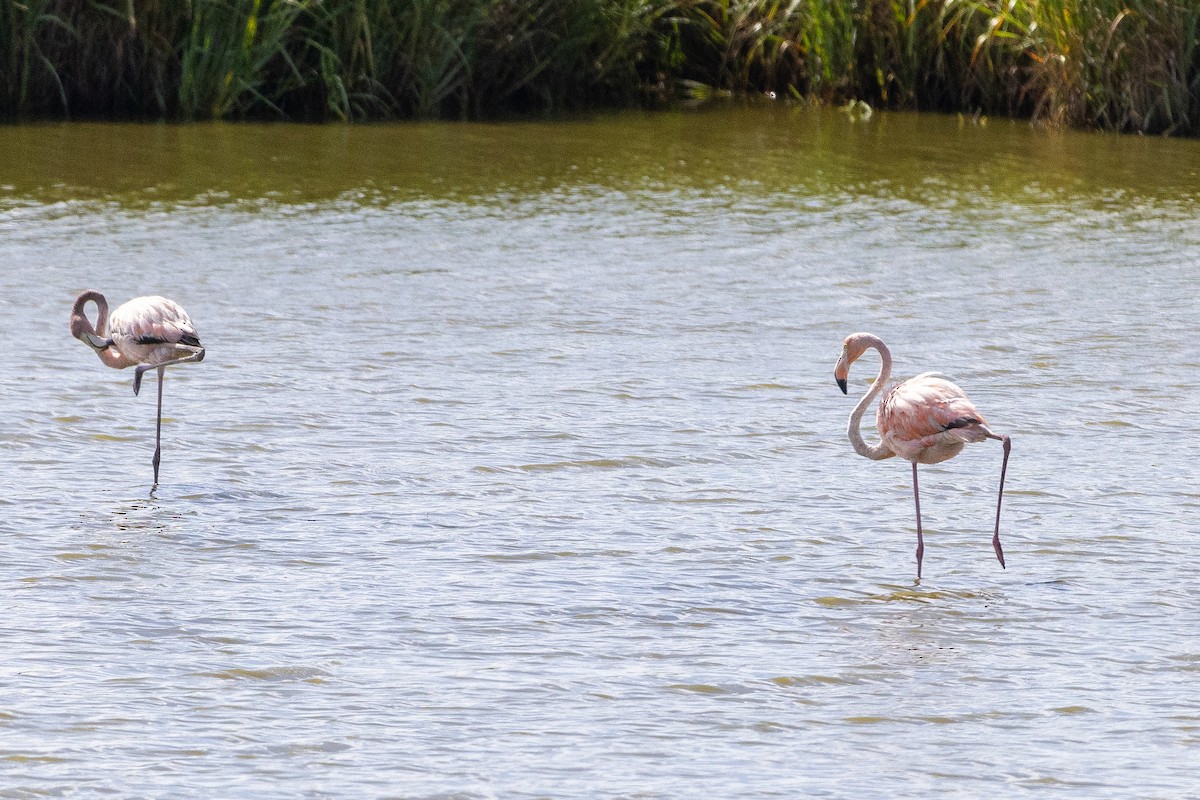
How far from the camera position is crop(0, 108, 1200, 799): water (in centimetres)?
422

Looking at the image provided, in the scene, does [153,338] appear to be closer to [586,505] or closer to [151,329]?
[151,329]

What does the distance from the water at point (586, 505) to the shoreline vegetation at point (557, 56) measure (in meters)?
2.34

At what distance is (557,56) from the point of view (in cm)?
1598

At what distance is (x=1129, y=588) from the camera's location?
530 centimetres

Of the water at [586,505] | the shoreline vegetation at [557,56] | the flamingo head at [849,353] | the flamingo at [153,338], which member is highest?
the shoreline vegetation at [557,56]

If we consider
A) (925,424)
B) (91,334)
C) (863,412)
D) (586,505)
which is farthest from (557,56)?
(925,424)

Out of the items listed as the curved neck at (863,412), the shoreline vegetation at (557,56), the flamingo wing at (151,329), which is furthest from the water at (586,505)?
the shoreline vegetation at (557,56)

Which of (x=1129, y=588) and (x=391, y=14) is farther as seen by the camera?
(x=391, y=14)

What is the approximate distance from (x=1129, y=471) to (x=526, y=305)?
3.42 m

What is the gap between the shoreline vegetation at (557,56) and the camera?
13.9 metres

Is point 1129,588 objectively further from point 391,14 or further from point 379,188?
point 391,14

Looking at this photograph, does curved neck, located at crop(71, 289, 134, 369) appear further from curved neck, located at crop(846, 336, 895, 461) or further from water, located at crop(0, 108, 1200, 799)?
curved neck, located at crop(846, 336, 895, 461)

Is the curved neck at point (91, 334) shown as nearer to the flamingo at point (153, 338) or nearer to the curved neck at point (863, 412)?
the flamingo at point (153, 338)

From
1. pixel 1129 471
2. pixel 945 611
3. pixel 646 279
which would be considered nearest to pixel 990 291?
pixel 646 279
